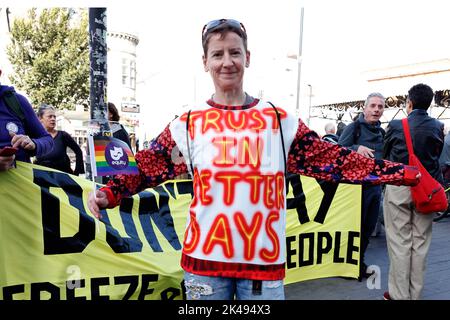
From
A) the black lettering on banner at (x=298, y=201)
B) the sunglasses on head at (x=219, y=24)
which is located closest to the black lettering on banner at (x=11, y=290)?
the sunglasses on head at (x=219, y=24)

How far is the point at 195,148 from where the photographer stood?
1.84 m

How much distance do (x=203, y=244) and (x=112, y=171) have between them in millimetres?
555

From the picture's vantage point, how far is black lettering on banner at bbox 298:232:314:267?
4.15 meters

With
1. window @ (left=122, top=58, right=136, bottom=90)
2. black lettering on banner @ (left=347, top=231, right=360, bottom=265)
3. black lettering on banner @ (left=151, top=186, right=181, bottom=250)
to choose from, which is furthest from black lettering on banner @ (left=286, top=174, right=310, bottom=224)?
window @ (left=122, top=58, right=136, bottom=90)

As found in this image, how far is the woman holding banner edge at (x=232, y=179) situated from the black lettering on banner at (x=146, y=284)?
1.44 meters

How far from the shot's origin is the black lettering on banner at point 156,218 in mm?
3488

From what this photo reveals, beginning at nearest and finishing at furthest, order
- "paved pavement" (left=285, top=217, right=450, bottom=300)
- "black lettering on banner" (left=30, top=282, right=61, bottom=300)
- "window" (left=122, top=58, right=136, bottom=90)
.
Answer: "black lettering on banner" (left=30, top=282, right=61, bottom=300)
"paved pavement" (left=285, top=217, right=450, bottom=300)
"window" (left=122, top=58, right=136, bottom=90)

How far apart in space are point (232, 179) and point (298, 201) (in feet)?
8.55

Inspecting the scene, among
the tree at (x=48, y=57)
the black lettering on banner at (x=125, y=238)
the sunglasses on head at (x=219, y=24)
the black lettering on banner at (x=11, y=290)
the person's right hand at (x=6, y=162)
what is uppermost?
the tree at (x=48, y=57)

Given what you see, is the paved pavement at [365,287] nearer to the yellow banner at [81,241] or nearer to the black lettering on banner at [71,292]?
the yellow banner at [81,241]

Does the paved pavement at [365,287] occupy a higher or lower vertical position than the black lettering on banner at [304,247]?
lower

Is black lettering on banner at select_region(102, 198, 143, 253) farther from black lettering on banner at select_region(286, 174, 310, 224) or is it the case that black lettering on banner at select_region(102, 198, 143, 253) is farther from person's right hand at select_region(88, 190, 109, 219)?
black lettering on banner at select_region(286, 174, 310, 224)

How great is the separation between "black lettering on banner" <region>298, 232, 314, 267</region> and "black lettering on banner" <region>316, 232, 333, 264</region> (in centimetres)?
7
